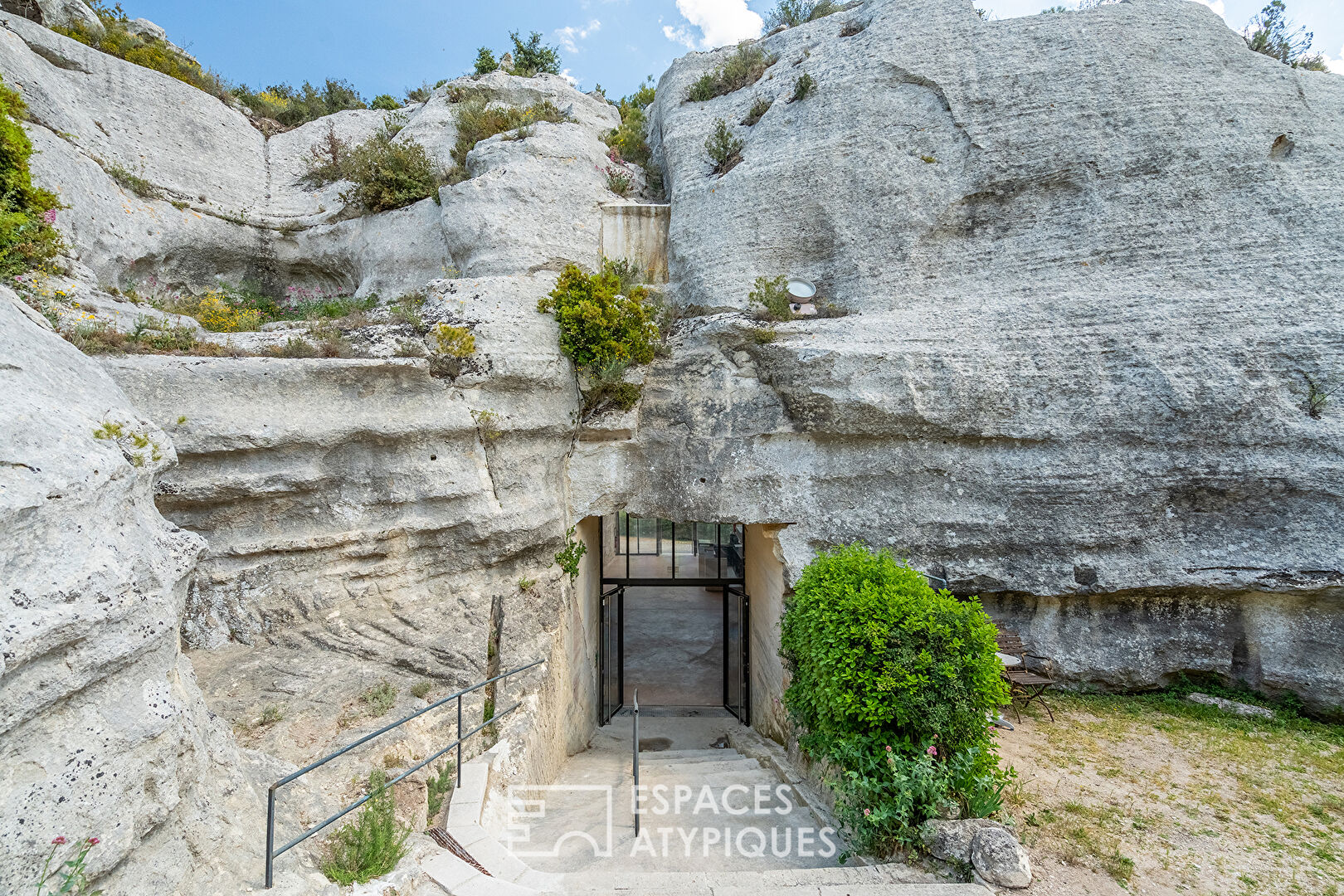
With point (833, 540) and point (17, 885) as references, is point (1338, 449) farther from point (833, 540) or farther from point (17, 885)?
point (17, 885)

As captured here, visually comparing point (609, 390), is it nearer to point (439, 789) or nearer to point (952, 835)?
point (439, 789)

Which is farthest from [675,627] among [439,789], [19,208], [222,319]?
[19,208]

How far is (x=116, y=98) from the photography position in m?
10.0

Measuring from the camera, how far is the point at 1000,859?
4.43 m

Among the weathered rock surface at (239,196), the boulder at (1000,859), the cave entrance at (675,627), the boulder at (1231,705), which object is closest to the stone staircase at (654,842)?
the boulder at (1000,859)

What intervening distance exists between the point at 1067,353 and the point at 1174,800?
17.0ft

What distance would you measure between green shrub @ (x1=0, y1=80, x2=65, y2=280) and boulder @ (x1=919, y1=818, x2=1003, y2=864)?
1023cm

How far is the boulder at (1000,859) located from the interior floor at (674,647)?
29.1ft

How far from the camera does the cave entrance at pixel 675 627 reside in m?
12.3

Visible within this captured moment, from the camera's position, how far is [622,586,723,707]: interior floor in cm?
1352

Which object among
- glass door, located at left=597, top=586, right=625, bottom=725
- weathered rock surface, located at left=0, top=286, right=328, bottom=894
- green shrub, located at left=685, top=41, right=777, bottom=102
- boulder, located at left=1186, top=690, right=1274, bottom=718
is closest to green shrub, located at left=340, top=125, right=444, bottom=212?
green shrub, located at left=685, top=41, right=777, bottom=102

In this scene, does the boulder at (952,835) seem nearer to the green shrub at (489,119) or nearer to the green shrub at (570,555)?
the green shrub at (570,555)

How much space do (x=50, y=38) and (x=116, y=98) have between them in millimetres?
986

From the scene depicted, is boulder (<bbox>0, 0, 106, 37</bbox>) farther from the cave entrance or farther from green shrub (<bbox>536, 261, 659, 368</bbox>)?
the cave entrance
